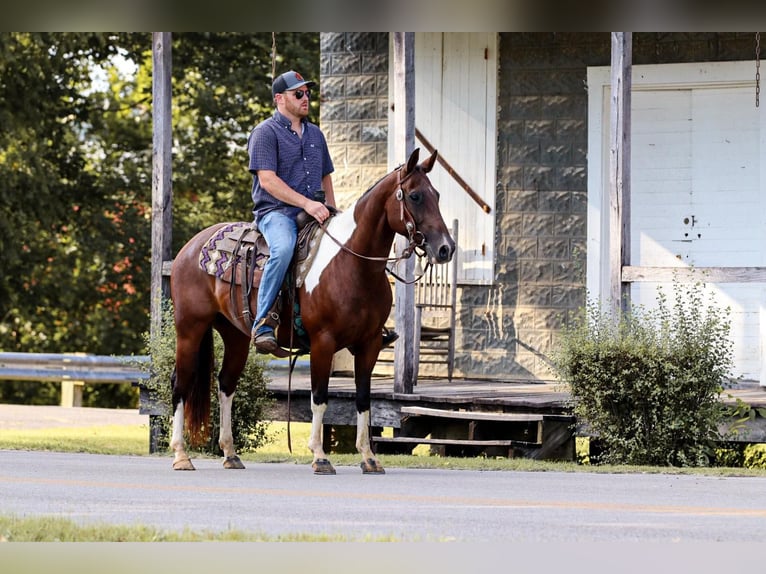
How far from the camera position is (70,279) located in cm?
2589

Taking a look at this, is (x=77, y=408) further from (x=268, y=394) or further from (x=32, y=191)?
(x=268, y=394)

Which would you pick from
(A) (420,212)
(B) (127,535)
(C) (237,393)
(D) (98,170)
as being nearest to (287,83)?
(A) (420,212)

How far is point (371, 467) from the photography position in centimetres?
966

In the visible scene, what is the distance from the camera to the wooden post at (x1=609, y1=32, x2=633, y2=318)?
1201 cm

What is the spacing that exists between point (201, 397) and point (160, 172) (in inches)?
133

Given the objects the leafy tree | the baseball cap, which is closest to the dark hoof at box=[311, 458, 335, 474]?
the baseball cap

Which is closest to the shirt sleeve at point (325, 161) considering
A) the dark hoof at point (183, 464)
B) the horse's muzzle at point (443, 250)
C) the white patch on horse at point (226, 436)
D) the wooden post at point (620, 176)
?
the horse's muzzle at point (443, 250)

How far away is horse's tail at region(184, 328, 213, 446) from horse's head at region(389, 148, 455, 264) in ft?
7.08

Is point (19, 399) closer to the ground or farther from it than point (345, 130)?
closer to the ground

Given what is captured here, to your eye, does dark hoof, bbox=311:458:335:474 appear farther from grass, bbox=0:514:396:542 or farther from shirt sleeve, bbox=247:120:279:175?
grass, bbox=0:514:396:542

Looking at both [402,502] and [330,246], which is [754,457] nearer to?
[330,246]

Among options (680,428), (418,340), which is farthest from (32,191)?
(680,428)

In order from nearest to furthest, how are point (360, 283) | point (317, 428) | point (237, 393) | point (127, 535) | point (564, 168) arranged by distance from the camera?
1. point (127, 535)
2. point (360, 283)
3. point (317, 428)
4. point (237, 393)
5. point (564, 168)

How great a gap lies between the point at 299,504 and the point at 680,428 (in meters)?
4.38
